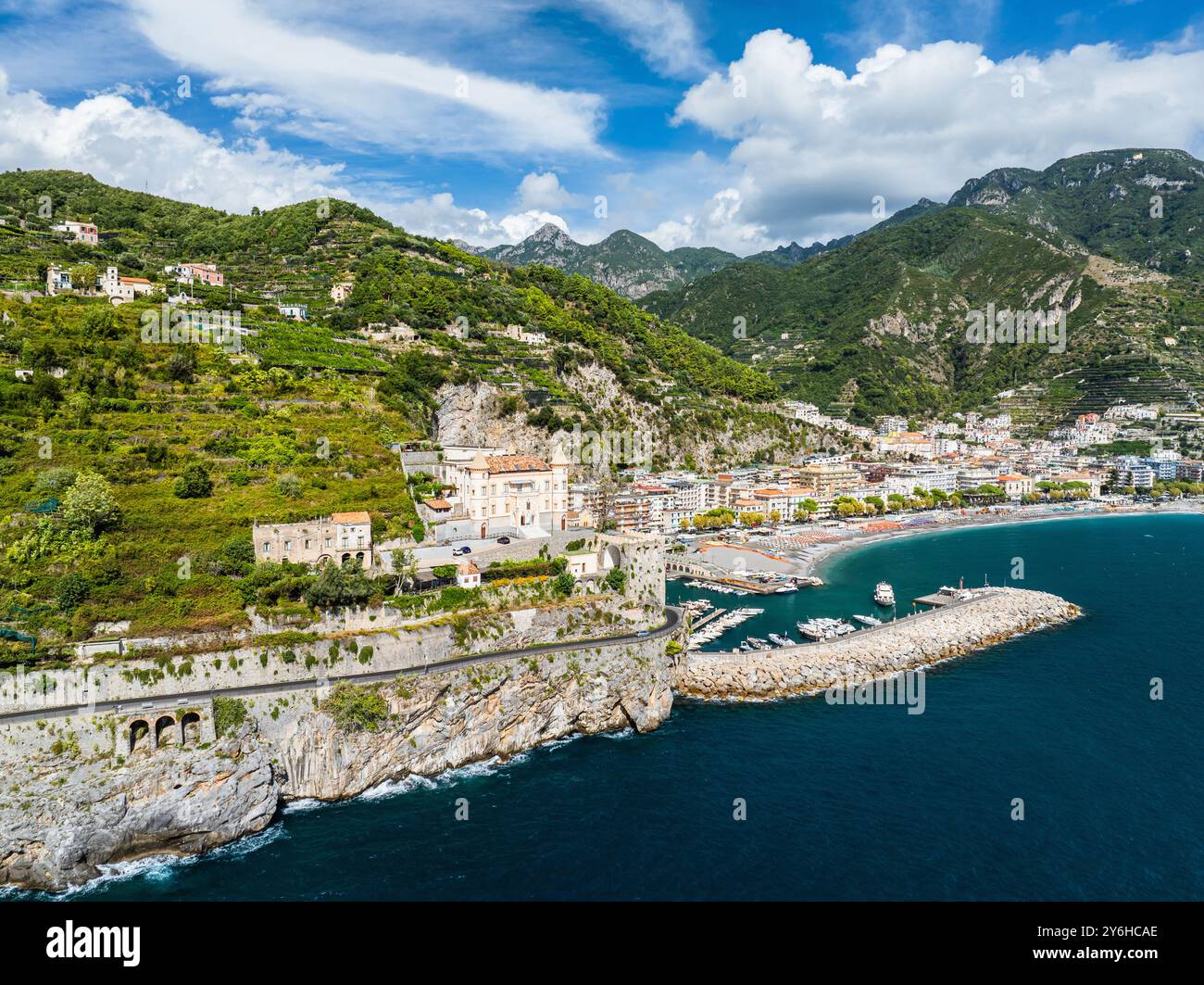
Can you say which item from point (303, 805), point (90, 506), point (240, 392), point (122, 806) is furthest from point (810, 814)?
point (240, 392)

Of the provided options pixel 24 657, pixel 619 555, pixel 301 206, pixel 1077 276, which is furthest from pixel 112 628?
pixel 1077 276

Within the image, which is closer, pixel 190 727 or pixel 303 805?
pixel 190 727

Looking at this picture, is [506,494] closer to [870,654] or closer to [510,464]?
[510,464]

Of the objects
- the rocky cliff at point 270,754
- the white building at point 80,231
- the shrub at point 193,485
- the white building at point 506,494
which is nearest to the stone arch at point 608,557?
the white building at point 506,494

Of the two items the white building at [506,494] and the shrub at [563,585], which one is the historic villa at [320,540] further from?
the shrub at [563,585]

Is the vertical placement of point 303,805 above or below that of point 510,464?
below

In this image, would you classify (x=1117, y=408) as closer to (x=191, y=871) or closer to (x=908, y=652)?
(x=908, y=652)

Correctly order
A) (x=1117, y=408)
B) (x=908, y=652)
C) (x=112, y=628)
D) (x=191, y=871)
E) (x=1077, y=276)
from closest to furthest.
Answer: (x=191, y=871) → (x=112, y=628) → (x=908, y=652) → (x=1117, y=408) → (x=1077, y=276)
